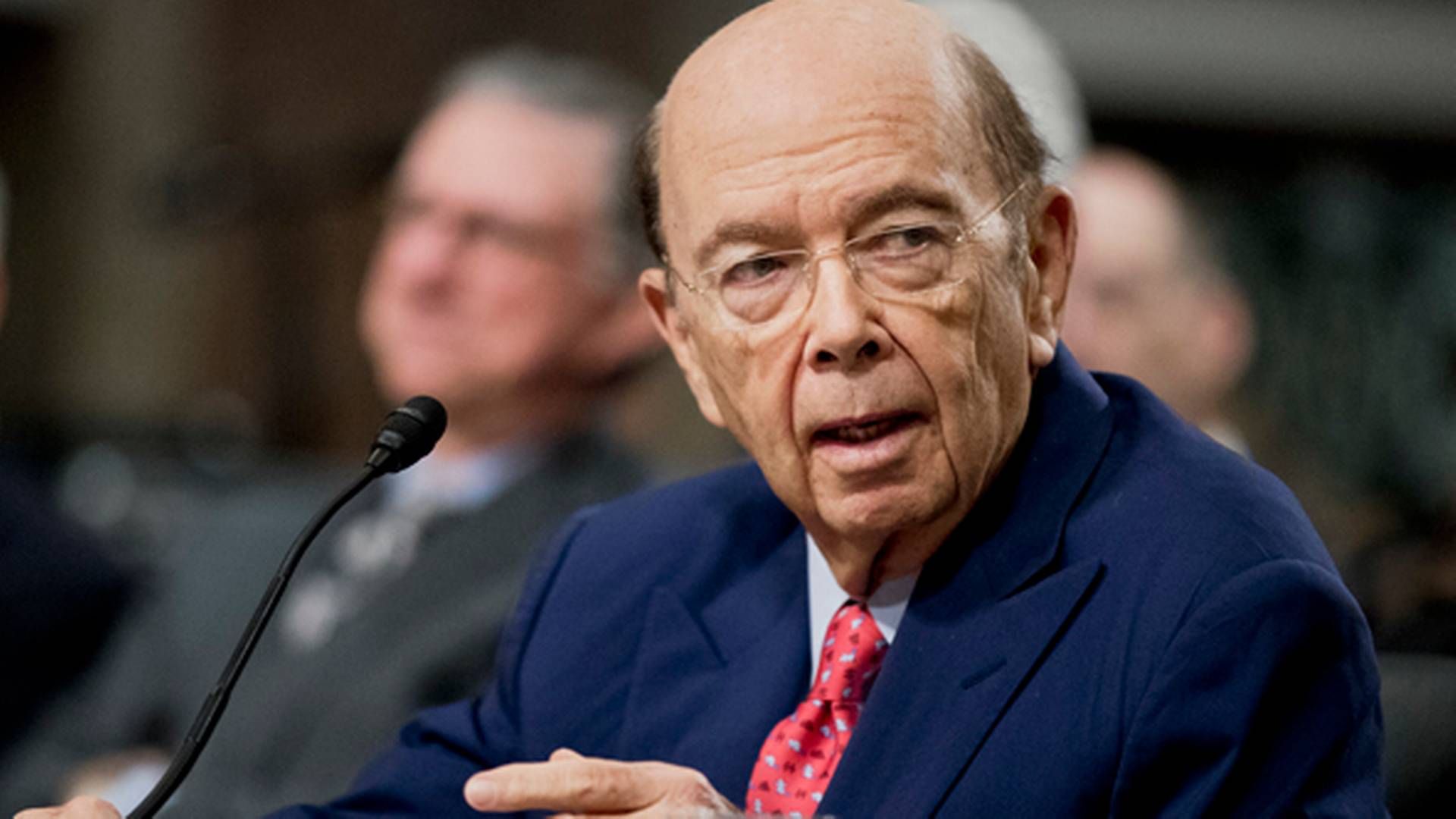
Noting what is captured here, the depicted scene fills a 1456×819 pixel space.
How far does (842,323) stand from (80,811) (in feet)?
2.67

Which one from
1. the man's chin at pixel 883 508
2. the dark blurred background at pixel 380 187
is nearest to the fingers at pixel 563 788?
the man's chin at pixel 883 508

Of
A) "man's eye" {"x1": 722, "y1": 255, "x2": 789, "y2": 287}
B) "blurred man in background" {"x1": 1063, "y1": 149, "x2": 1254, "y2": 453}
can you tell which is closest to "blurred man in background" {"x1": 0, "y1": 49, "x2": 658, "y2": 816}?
"blurred man in background" {"x1": 1063, "y1": 149, "x2": 1254, "y2": 453}

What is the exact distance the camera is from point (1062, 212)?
1786 mm

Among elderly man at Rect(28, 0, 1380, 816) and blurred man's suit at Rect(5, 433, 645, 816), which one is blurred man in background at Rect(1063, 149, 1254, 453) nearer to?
blurred man's suit at Rect(5, 433, 645, 816)

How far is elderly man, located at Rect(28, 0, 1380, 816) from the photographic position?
1.47 metres

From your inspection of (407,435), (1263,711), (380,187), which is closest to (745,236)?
(407,435)

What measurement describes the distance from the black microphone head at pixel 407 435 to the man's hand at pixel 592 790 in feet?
1.21

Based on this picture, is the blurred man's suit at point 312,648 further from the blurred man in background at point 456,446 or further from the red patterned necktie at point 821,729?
the red patterned necktie at point 821,729

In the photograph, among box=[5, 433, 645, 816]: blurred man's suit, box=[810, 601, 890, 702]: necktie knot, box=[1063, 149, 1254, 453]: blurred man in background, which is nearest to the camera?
box=[810, 601, 890, 702]: necktie knot

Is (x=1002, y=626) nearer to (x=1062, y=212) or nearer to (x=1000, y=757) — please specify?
(x=1000, y=757)

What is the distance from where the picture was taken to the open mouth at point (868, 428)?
1.66 m

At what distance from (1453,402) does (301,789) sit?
6.35 m

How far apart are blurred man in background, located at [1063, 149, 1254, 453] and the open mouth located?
2.27m

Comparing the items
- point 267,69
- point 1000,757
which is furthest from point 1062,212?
point 267,69
